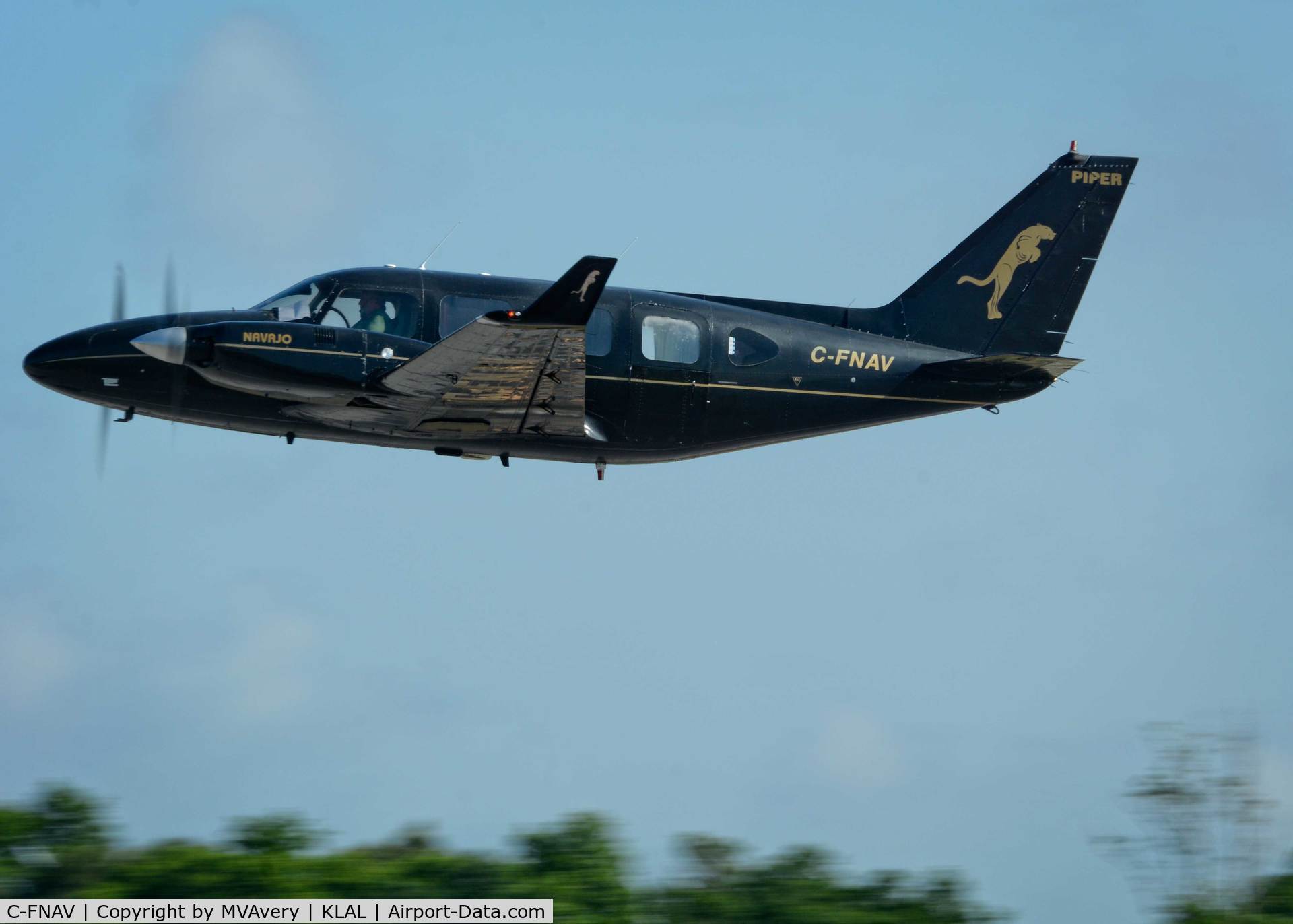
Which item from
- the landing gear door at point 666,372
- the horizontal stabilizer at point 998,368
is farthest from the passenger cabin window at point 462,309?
the horizontal stabilizer at point 998,368

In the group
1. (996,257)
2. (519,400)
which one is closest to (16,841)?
(519,400)

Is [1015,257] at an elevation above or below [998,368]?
above

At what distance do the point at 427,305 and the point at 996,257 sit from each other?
966 centimetres

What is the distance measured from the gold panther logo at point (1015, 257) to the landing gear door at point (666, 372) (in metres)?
5.26

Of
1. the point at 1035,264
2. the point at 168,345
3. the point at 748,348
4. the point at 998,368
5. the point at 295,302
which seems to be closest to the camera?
the point at 168,345

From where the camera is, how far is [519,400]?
20281 millimetres

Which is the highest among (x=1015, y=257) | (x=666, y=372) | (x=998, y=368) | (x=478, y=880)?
(x=1015, y=257)

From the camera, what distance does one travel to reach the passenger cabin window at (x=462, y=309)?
20.5m

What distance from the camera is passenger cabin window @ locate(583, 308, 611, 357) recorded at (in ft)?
68.2

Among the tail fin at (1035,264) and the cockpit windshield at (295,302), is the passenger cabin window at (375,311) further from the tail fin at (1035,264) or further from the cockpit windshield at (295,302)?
the tail fin at (1035,264)

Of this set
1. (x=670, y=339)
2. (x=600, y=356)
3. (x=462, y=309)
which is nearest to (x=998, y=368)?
(x=670, y=339)

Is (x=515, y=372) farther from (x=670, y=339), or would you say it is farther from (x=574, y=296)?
(x=670, y=339)

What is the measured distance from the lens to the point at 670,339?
70.0 ft

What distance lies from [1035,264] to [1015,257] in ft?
1.12
